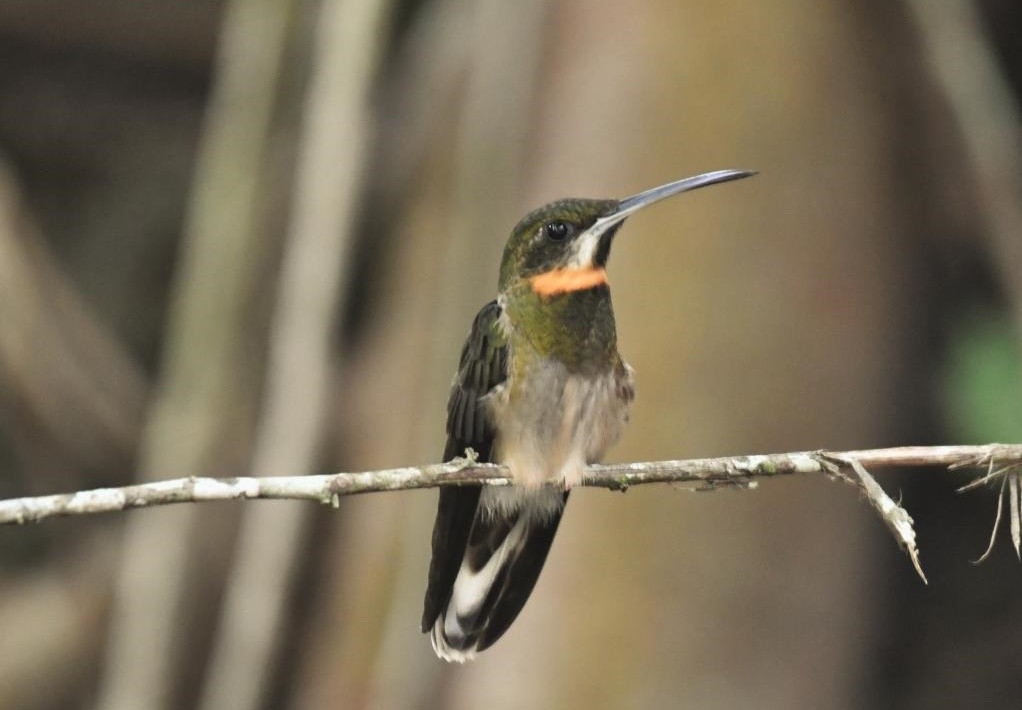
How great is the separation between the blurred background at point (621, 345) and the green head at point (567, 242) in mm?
977

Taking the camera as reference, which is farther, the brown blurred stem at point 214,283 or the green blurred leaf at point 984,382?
the green blurred leaf at point 984,382

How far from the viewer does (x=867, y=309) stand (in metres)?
4.02

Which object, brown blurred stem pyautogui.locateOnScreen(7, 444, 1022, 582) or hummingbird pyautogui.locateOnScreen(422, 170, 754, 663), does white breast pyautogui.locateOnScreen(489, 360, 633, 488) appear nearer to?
hummingbird pyautogui.locateOnScreen(422, 170, 754, 663)

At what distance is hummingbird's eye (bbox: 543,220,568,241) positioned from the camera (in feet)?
6.63

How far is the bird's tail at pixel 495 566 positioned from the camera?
2.04 metres

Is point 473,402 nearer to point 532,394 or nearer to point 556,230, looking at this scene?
point 532,394

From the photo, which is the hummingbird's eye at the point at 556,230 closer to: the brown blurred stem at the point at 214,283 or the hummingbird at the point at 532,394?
the hummingbird at the point at 532,394

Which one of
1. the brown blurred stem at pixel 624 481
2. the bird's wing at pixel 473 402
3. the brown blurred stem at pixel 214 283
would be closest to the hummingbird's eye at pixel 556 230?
the bird's wing at pixel 473 402

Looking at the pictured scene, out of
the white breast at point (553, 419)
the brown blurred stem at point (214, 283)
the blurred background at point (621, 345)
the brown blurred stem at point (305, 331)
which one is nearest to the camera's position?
the white breast at point (553, 419)

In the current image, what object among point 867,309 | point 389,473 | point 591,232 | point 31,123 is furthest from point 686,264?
point 31,123

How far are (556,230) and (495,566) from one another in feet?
1.89

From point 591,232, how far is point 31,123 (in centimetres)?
393

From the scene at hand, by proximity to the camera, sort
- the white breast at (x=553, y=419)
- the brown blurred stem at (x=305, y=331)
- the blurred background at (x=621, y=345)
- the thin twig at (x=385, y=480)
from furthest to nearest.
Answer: the blurred background at (x=621, y=345), the brown blurred stem at (x=305, y=331), the white breast at (x=553, y=419), the thin twig at (x=385, y=480)

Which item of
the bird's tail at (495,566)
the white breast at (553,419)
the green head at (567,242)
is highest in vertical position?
the green head at (567,242)
